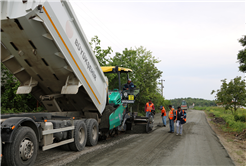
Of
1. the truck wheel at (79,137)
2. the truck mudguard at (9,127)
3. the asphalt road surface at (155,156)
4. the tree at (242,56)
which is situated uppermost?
the tree at (242,56)

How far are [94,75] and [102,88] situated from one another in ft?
2.84

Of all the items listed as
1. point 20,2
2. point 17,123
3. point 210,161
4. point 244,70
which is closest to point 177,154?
point 210,161

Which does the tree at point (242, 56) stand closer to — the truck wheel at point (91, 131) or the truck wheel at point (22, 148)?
the truck wheel at point (91, 131)

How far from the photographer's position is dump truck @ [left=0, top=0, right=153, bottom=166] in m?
4.16

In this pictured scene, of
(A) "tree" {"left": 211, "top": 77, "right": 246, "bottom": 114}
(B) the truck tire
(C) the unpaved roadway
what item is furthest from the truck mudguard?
(A) "tree" {"left": 211, "top": 77, "right": 246, "bottom": 114}

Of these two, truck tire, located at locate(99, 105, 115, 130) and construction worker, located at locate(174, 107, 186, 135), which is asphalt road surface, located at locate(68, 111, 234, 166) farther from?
construction worker, located at locate(174, 107, 186, 135)

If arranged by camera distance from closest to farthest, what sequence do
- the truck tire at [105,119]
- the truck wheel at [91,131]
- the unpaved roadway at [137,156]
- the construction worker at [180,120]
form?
the unpaved roadway at [137,156], the truck wheel at [91,131], the truck tire at [105,119], the construction worker at [180,120]

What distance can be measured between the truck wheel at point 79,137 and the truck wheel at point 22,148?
1.80 meters

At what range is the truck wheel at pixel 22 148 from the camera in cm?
388

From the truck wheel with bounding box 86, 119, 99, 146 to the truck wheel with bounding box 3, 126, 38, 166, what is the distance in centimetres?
259

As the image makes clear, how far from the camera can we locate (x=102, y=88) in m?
7.71

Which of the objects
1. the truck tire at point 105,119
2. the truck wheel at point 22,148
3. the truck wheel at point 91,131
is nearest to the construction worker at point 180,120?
the truck tire at point 105,119

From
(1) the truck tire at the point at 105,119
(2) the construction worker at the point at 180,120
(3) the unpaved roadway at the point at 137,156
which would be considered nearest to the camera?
(3) the unpaved roadway at the point at 137,156

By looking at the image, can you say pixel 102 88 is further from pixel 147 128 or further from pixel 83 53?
pixel 147 128
